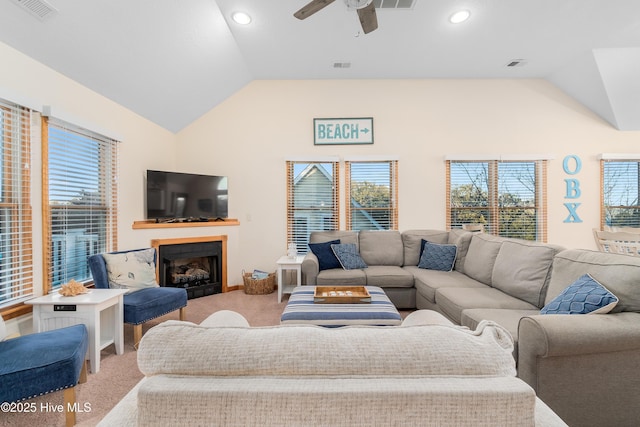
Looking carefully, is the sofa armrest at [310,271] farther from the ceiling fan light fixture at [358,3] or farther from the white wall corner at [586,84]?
the white wall corner at [586,84]

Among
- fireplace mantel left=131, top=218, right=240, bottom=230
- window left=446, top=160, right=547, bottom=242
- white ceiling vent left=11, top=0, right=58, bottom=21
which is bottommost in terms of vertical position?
fireplace mantel left=131, top=218, right=240, bottom=230

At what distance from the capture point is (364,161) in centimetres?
459

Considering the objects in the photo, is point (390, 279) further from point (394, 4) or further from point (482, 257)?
point (394, 4)

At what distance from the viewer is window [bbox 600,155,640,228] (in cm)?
448

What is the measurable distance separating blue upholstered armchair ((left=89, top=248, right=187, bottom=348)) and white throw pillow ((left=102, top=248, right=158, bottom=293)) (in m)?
0.05

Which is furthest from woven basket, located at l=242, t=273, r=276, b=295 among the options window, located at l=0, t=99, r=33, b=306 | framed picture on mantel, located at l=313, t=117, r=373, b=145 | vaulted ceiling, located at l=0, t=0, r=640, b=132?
vaulted ceiling, located at l=0, t=0, r=640, b=132

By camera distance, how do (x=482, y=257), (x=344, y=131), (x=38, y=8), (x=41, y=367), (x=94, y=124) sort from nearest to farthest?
(x=41, y=367) → (x=38, y=8) → (x=94, y=124) → (x=482, y=257) → (x=344, y=131)

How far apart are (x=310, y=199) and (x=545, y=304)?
3208mm

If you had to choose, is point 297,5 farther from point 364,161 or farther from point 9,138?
point 9,138

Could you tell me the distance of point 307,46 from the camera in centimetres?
365

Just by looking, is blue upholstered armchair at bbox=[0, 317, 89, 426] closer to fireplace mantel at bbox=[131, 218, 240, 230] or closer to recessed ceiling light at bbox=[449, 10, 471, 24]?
fireplace mantel at bbox=[131, 218, 240, 230]

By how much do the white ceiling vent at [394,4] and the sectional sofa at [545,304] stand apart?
8.14ft

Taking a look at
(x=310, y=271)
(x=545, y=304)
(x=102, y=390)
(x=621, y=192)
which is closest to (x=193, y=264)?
(x=310, y=271)

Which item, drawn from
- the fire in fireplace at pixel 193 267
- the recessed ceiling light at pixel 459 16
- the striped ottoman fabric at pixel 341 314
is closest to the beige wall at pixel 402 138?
the fire in fireplace at pixel 193 267
